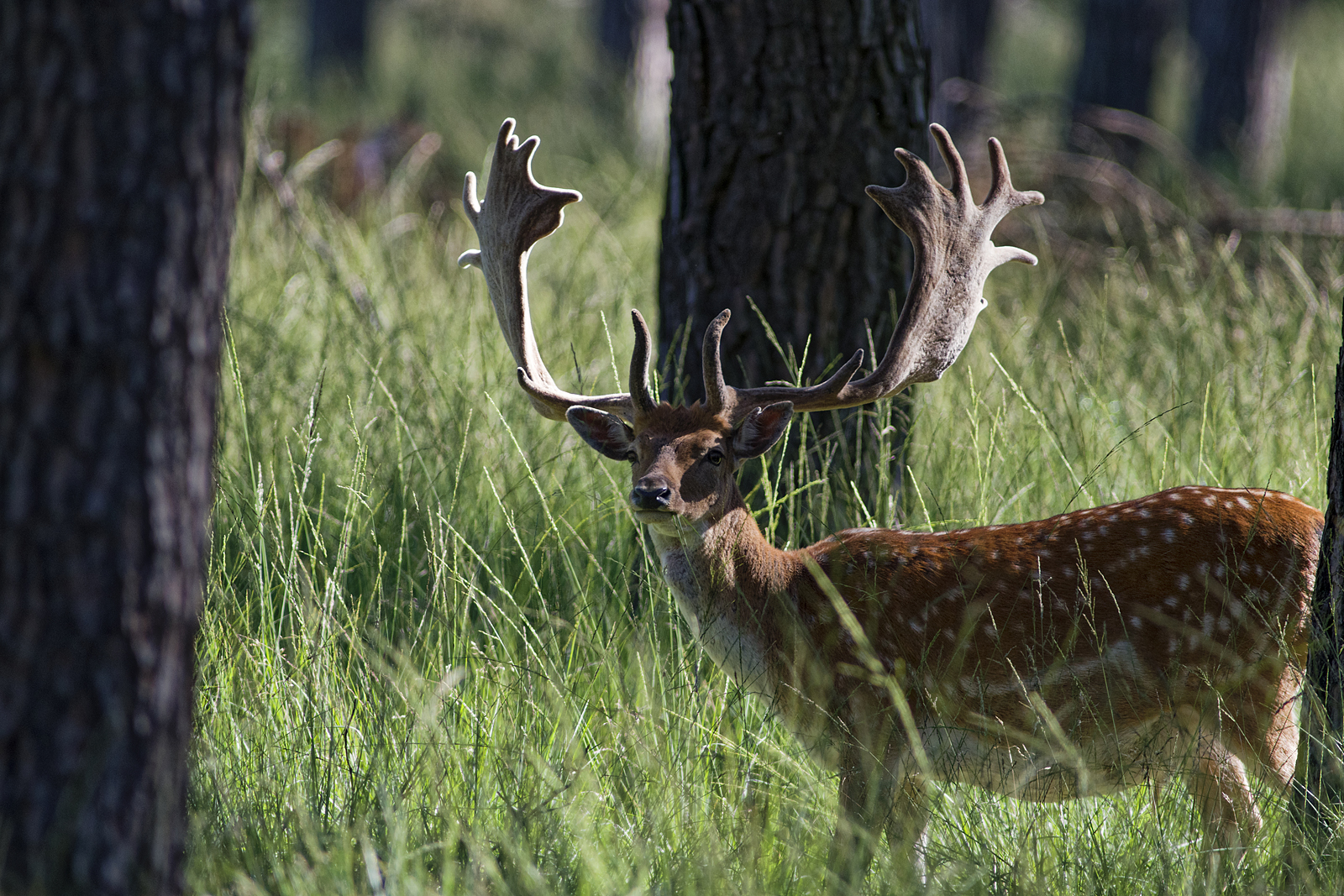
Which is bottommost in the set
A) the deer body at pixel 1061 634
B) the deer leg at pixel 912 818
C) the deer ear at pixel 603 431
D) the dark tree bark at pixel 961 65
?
the deer leg at pixel 912 818

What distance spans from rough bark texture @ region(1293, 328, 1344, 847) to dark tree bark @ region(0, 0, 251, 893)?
79.7 inches

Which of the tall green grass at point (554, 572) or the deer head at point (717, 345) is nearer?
the tall green grass at point (554, 572)

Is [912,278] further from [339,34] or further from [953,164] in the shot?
[339,34]

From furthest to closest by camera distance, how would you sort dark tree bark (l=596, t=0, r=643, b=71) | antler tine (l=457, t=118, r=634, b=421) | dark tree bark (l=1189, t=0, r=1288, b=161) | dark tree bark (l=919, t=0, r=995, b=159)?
1. dark tree bark (l=596, t=0, r=643, b=71)
2. dark tree bark (l=1189, t=0, r=1288, b=161)
3. dark tree bark (l=919, t=0, r=995, b=159)
4. antler tine (l=457, t=118, r=634, b=421)

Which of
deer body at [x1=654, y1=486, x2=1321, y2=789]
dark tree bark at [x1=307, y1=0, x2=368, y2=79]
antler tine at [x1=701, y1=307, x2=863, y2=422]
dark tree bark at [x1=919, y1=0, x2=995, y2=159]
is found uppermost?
dark tree bark at [x1=307, y1=0, x2=368, y2=79]

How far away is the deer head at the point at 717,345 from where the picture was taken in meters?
2.93

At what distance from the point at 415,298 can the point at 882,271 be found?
251cm

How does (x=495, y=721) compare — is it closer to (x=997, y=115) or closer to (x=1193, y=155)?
(x=997, y=115)

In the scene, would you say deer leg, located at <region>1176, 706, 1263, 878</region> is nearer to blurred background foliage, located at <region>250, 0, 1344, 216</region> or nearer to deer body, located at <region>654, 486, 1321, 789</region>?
deer body, located at <region>654, 486, 1321, 789</region>

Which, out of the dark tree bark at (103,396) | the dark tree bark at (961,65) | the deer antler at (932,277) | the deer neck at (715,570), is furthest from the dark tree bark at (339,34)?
the dark tree bark at (103,396)

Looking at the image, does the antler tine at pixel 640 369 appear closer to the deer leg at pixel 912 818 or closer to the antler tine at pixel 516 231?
the antler tine at pixel 516 231

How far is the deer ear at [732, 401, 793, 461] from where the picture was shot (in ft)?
9.86

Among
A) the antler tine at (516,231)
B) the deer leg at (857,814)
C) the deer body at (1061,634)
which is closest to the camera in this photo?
the deer leg at (857,814)

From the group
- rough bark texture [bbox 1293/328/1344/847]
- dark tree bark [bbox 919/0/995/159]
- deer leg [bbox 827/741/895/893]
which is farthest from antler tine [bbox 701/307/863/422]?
dark tree bark [bbox 919/0/995/159]
